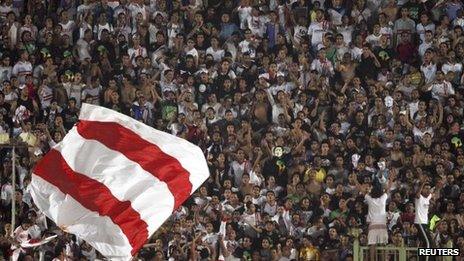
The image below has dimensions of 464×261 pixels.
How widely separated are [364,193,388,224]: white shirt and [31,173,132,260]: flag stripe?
28.9 feet

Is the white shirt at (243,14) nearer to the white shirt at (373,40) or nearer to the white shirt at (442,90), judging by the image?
the white shirt at (373,40)

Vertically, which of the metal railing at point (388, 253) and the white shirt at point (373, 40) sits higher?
the white shirt at point (373, 40)

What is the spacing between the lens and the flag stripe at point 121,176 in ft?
42.7

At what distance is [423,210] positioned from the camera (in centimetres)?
2108

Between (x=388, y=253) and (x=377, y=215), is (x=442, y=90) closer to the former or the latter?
(x=377, y=215)

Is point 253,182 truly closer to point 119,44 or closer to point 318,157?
point 318,157

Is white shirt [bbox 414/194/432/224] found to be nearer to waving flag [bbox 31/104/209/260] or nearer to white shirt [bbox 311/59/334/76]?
white shirt [bbox 311/59/334/76]

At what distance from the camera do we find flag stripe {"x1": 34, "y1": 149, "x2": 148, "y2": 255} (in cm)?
1284

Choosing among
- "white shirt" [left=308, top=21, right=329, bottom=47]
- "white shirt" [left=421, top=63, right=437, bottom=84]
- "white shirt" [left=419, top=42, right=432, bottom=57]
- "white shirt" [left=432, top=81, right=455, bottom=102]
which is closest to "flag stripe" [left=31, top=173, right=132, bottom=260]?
"white shirt" [left=432, top=81, right=455, bottom=102]

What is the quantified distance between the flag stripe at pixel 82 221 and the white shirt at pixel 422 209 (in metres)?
9.09

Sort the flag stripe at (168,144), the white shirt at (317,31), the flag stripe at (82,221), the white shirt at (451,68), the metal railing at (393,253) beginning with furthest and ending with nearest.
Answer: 1. the white shirt at (317,31)
2. the white shirt at (451,68)
3. the metal railing at (393,253)
4. the flag stripe at (168,144)
5. the flag stripe at (82,221)

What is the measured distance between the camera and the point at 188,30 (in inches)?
985

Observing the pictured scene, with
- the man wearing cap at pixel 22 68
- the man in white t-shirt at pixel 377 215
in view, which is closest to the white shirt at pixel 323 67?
the man in white t-shirt at pixel 377 215

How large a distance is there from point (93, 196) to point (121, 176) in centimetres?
36
